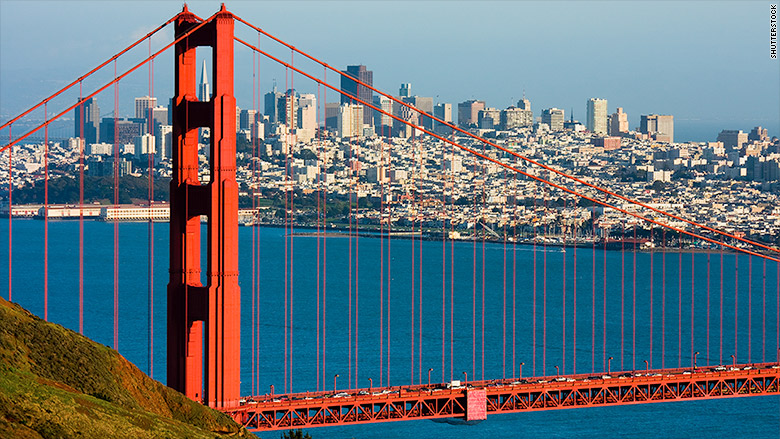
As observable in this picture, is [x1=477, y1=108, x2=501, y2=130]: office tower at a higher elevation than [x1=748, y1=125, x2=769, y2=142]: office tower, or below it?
higher

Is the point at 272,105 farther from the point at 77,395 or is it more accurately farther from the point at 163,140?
the point at 77,395

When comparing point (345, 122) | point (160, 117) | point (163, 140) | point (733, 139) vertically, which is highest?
point (160, 117)

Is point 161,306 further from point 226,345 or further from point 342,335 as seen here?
point 226,345

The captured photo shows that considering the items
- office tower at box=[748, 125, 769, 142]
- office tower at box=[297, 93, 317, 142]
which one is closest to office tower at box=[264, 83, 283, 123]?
office tower at box=[297, 93, 317, 142]

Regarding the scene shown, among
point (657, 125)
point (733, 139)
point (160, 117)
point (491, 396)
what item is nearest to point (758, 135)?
point (733, 139)

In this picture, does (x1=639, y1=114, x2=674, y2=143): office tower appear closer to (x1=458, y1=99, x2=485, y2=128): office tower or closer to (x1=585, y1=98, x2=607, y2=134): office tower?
(x1=585, y1=98, x2=607, y2=134): office tower

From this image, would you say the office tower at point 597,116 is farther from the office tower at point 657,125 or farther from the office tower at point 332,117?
the office tower at point 332,117
